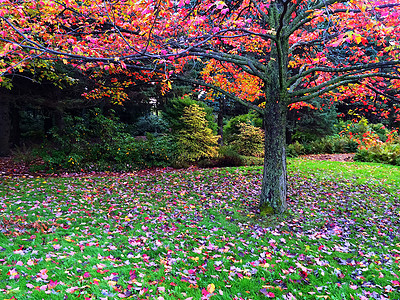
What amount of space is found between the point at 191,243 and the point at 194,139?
736cm

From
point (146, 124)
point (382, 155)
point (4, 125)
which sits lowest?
point (382, 155)

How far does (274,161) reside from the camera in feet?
17.3

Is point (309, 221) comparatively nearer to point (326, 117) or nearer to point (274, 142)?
point (274, 142)

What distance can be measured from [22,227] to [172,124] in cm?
875

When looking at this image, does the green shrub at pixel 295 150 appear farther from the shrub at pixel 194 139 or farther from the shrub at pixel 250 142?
the shrub at pixel 194 139

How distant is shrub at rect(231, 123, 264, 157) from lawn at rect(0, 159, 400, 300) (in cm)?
584

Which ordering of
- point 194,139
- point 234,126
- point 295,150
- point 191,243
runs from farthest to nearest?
point 234,126 < point 295,150 < point 194,139 < point 191,243

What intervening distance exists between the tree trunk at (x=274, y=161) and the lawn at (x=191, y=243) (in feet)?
1.23

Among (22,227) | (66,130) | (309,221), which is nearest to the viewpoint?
(22,227)

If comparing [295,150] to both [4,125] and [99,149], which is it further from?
[4,125]

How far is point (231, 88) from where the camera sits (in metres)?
8.68

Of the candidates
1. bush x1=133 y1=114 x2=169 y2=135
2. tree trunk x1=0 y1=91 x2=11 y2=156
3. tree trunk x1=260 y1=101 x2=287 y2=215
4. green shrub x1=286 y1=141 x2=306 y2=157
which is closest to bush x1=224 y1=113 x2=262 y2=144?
green shrub x1=286 y1=141 x2=306 y2=157

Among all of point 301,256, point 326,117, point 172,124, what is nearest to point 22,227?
point 301,256

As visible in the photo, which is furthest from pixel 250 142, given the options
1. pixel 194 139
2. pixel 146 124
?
pixel 146 124
